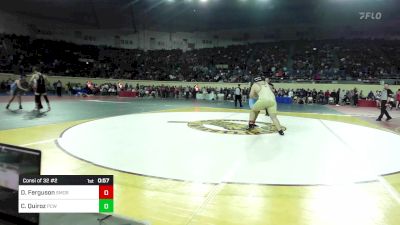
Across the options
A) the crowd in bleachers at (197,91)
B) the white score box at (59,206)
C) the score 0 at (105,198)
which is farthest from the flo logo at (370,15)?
the white score box at (59,206)

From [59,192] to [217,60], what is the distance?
32235 millimetres

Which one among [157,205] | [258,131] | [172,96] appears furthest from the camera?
[172,96]

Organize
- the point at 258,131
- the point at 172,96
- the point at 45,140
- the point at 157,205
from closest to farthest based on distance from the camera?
the point at 157,205
the point at 45,140
the point at 258,131
the point at 172,96

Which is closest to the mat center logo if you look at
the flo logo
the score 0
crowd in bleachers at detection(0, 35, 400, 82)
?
the score 0

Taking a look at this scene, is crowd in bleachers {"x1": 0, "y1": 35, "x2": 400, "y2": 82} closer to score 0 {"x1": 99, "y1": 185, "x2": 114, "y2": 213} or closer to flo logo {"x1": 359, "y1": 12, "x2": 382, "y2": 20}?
flo logo {"x1": 359, "y1": 12, "x2": 382, "y2": 20}

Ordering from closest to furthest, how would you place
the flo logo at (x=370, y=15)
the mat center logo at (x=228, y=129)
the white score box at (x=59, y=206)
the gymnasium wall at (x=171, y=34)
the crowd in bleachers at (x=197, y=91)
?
the white score box at (x=59, y=206), the mat center logo at (x=228, y=129), the crowd in bleachers at (x=197, y=91), the flo logo at (x=370, y=15), the gymnasium wall at (x=171, y=34)

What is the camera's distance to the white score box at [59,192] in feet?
5.98

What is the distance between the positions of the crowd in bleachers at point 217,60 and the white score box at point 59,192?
26.0m

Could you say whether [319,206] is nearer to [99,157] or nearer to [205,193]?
[205,193]

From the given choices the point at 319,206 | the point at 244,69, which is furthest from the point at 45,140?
the point at 244,69

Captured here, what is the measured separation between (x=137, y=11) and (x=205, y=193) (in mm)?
30551

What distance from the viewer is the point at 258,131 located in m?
8.76
